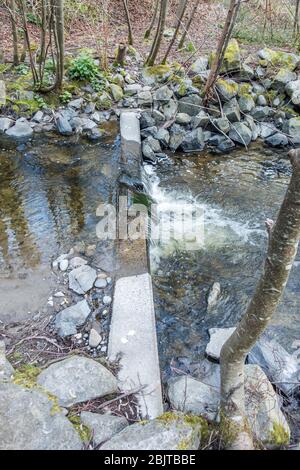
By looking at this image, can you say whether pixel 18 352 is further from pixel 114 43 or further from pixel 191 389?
pixel 114 43

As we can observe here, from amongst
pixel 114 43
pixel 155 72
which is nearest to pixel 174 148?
pixel 155 72

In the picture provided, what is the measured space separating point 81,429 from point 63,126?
209 inches

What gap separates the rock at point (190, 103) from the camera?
6.92 meters

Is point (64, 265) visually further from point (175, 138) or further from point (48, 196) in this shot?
point (175, 138)

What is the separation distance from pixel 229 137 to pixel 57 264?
4373mm

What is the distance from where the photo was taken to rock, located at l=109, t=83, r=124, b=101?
7.25 metres

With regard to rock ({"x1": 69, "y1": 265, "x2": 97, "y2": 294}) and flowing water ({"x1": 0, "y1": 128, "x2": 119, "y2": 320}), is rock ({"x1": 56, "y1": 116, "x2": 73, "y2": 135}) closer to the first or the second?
flowing water ({"x1": 0, "y1": 128, "x2": 119, "y2": 320})

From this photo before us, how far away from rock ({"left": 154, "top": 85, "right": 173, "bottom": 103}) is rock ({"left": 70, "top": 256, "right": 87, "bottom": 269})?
14.1 feet

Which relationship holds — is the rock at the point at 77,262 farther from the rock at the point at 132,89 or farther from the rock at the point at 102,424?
the rock at the point at 132,89

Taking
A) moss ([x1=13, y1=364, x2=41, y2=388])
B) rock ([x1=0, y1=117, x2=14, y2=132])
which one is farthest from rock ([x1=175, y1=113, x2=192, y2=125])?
moss ([x1=13, y1=364, x2=41, y2=388])

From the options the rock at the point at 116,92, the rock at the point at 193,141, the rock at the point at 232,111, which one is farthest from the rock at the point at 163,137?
the rock at the point at 116,92

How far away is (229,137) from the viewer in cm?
682

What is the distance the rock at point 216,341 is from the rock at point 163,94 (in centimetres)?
501

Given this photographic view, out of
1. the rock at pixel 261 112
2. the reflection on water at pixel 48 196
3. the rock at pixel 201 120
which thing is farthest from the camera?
the rock at pixel 261 112
